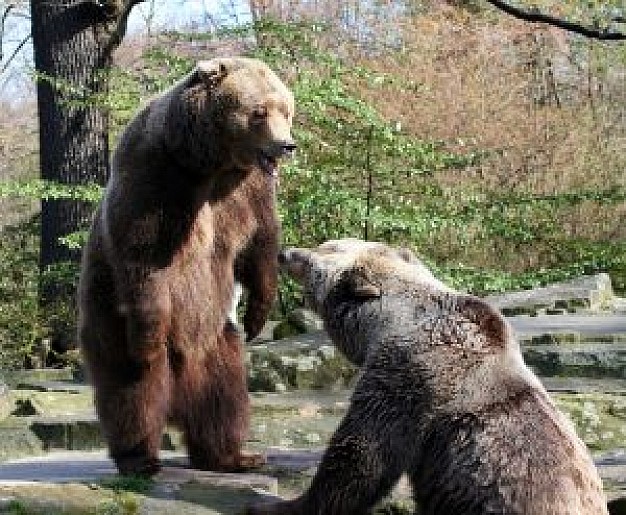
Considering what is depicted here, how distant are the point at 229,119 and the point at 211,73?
0.24 meters

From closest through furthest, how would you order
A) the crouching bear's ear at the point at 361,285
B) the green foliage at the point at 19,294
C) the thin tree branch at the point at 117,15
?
the crouching bear's ear at the point at 361,285 → the green foliage at the point at 19,294 → the thin tree branch at the point at 117,15

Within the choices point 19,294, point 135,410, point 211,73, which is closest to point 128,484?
point 135,410

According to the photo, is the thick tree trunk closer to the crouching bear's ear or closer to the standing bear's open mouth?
the standing bear's open mouth

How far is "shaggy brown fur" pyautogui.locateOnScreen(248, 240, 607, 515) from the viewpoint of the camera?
459cm

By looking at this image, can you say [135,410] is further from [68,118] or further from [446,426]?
[68,118]

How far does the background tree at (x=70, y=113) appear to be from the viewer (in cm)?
1473

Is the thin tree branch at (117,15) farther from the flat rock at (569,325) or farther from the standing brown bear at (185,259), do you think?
the standing brown bear at (185,259)

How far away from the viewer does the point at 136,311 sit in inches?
219

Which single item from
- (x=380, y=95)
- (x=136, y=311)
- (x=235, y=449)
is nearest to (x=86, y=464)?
(x=235, y=449)

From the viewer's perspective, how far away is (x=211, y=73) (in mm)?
5703

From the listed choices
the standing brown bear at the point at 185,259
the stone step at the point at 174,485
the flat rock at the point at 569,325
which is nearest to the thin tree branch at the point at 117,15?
the flat rock at the point at 569,325

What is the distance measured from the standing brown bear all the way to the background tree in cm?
888

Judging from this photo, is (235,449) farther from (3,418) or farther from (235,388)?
Result: (3,418)

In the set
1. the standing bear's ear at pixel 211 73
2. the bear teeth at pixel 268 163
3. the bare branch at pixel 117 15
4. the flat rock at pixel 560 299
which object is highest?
the bare branch at pixel 117 15
